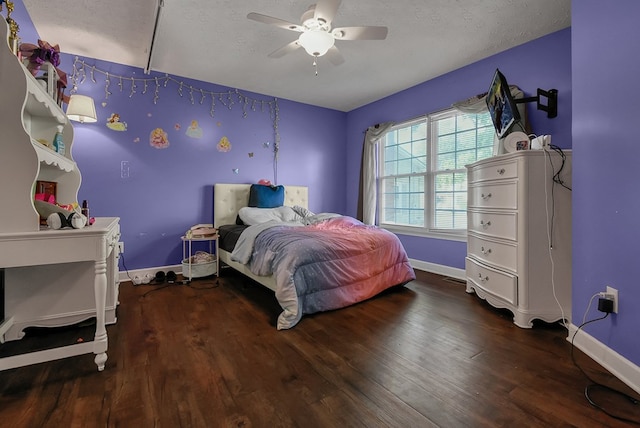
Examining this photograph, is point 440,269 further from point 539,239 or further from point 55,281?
point 55,281

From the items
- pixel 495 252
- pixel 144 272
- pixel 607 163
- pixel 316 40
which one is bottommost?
pixel 144 272

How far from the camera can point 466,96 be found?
3406 millimetres

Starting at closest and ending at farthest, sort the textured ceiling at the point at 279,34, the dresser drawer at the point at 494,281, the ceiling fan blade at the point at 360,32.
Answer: the ceiling fan blade at the point at 360,32 → the dresser drawer at the point at 494,281 → the textured ceiling at the point at 279,34

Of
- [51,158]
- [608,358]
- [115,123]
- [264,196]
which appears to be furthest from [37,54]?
[608,358]

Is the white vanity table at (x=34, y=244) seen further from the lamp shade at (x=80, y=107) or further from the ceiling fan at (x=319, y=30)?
the ceiling fan at (x=319, y=30)

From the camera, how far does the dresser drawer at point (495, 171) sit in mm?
2264

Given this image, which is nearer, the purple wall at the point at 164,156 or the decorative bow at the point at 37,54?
the decorative bow at the point at 37,54

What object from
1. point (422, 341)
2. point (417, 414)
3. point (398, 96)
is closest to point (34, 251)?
point (417, 414)

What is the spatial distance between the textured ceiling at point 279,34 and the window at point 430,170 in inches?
26.6

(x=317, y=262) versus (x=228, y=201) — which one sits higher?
(x=228, y=201)

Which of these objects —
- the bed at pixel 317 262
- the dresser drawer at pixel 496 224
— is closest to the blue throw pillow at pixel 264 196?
the bed at pixel 317 262

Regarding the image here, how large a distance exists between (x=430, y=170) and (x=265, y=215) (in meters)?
2.29

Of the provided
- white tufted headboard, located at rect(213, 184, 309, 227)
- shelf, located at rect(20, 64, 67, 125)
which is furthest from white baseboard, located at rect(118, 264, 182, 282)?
shelf, located at rect(20, 64, 67, 125)

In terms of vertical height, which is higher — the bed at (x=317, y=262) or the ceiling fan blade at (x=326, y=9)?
the ceiling fan blade at (x=326, y=9)
